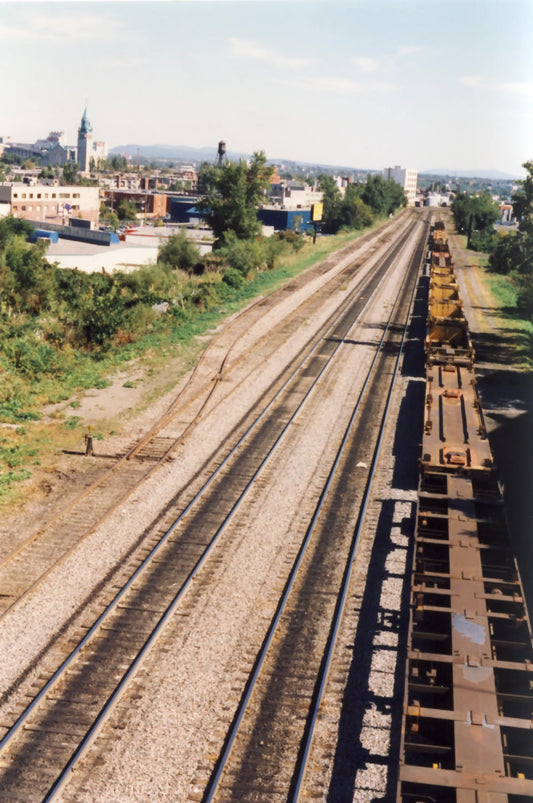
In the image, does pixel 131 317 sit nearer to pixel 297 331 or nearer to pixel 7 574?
pixel 297 331

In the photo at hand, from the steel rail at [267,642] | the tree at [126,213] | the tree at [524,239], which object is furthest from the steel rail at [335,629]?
the tree at [126,213]

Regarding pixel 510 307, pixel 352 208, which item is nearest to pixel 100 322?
pixel 510 307

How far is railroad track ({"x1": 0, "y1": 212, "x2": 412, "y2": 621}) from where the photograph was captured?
1406cm

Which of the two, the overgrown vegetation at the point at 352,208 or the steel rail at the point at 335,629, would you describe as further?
the overgrown vegetation at the point at 352,208

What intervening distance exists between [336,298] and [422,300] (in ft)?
18.8

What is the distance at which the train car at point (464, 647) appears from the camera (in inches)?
324

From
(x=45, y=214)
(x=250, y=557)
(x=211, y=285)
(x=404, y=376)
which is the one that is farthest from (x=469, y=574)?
(x=45, y=214)

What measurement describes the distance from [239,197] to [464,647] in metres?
51.4

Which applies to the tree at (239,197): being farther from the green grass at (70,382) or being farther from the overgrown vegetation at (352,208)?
the overgrown vegetation at (352,208)

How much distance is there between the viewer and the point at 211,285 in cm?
4438

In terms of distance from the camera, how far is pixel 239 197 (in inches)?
2264

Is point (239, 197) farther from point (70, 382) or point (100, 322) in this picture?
point (70, 382)

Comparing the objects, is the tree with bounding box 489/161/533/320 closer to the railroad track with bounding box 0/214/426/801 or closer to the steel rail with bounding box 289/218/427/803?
the steel rail with bounding box 289/218/427/803

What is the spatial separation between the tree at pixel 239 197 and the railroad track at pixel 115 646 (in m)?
40.5
